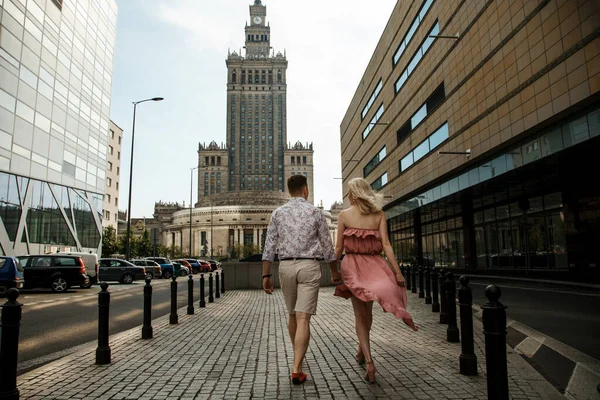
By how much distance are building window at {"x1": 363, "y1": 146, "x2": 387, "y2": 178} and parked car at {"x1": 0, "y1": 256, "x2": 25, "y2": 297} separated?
94.7 ft

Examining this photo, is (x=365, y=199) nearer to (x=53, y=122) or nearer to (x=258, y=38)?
(x=53, y=122)

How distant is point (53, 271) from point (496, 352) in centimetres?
1866

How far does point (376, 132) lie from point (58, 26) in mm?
26758

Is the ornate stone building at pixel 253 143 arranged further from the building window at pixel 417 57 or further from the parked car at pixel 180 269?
the building window at pixel 417 57

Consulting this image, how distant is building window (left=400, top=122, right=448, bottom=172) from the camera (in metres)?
25.3

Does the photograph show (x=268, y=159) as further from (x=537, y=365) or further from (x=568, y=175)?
(x=537, y=365)

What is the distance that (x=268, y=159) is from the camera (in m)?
148

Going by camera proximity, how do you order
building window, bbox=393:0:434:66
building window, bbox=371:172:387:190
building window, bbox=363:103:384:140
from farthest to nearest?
1. building window, bbox=363:103:384:140
2. building window, bbox=371:172:387:190
3. building window, bbox=393:0:434:66

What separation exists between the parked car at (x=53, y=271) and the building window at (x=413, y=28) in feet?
77.0

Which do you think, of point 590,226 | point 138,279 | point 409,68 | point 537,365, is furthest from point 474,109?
point 138,279

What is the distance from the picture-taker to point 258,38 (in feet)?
534

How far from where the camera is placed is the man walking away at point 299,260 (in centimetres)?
425

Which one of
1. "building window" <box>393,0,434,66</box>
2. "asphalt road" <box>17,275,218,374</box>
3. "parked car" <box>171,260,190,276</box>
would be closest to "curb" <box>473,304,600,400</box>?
"asphalt road" <box>17,275,218,374</box>

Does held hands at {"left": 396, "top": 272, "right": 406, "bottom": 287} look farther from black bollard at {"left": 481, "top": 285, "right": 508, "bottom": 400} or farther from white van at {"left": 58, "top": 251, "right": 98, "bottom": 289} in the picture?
white van at {"left": 58, "top": 251, "right": 98, "bottom": 289}
